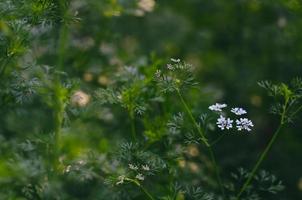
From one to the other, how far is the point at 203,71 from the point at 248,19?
2.13 ft

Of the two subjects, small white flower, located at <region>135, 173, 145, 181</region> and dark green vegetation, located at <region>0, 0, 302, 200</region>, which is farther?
dark green vegetation, located at <region>0, 0, 302, 200</region>

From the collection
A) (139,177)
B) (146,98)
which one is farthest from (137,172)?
(146,98)

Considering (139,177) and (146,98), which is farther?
(146,98)

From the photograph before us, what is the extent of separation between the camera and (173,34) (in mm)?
4652

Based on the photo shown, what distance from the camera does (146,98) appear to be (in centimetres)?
277

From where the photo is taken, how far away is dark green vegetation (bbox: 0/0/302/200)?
246 centimetres

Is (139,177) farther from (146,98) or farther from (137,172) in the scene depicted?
(146,98)

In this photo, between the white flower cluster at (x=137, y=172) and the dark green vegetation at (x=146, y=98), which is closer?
the white flower cluster at (x=137, y=172)

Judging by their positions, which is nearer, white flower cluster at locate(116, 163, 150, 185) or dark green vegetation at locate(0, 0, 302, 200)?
white flower cluster at locate(116, 163, 150, 185)

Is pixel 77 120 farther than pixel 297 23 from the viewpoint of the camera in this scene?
No

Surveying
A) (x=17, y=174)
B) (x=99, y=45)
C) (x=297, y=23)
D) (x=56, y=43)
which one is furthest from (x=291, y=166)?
(x=17, y=174)

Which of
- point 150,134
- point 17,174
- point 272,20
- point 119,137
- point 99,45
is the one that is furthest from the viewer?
point 272,20

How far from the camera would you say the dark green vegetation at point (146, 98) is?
2.46 metres

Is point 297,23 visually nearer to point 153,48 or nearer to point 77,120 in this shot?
point 153,48
